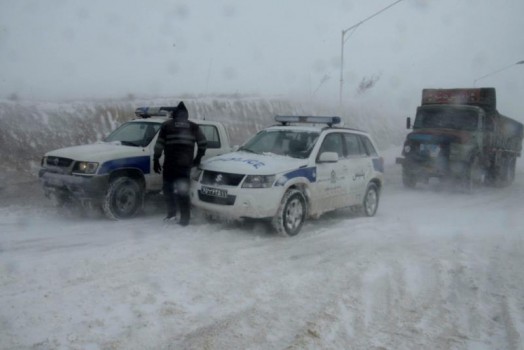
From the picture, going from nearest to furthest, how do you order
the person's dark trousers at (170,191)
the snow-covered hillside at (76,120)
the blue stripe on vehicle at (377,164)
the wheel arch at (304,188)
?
the wheel arch at (304,188)
the person's dark trousers at (170,191)
the blue stripe on vehicle at (377,164)
the snow-covered hillside at (76,120)

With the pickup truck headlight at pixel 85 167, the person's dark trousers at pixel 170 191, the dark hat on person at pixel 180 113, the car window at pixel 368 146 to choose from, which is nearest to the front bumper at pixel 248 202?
the person's dark trousers at pixel 170 191

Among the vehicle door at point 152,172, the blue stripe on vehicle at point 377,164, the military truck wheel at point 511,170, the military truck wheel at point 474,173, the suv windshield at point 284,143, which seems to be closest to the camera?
the suv windshield at point 284,143

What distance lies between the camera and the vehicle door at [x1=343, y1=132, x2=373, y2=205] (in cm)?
868

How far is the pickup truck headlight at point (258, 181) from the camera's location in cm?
698

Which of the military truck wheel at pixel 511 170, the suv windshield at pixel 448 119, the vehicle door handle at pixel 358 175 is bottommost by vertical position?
the military truck wheel at pixel 511 170

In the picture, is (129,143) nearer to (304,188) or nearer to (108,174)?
(108,174)

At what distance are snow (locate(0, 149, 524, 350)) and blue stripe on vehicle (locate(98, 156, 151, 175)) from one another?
87 cm

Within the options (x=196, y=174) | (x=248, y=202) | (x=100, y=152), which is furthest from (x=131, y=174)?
(x=248, y=202)

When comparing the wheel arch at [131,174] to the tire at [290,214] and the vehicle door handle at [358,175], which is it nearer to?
the tire at [290,214]

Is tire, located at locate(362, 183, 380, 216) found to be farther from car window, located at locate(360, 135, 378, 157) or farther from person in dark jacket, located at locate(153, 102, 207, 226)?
person in dark jacket, located at locate(153, 102, 207, 226)

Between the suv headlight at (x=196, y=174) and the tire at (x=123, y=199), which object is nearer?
the suv headlight at (x=196, y=174)

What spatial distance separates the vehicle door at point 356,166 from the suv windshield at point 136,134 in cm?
351

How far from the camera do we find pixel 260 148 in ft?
27.3

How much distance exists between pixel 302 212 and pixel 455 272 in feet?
8.44
